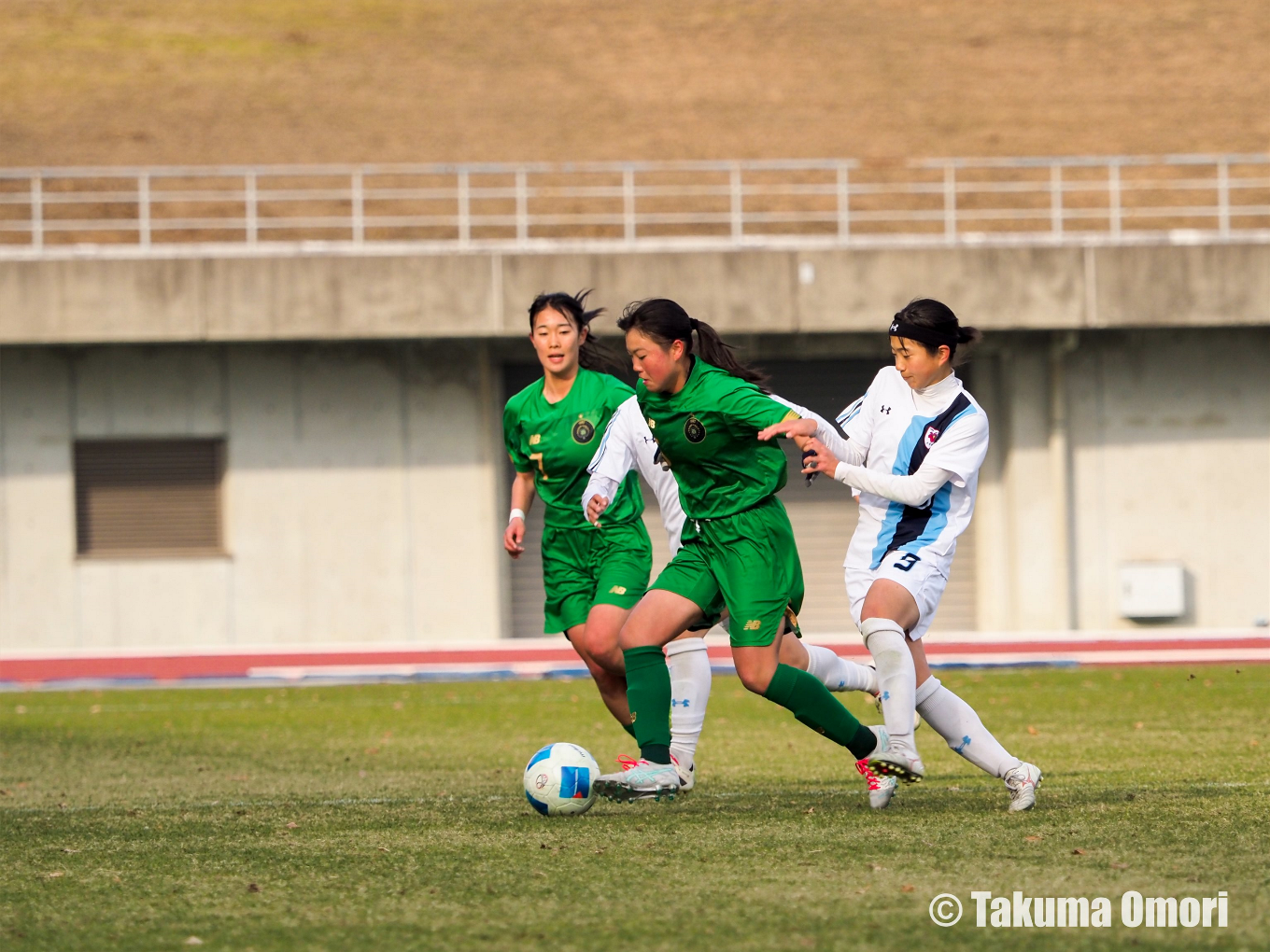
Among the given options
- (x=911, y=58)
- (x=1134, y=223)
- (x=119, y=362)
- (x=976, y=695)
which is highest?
(x=911, y=58)

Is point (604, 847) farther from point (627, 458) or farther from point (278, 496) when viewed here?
point (278, 496)

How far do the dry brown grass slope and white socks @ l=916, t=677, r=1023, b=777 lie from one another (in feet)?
97.9

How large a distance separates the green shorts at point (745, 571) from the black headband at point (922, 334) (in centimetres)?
78

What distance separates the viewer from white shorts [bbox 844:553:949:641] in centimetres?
615

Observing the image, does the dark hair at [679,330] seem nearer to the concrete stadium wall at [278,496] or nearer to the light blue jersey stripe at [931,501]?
the light blue jersey stripe at [931,501]

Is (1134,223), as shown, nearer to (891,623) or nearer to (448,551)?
(448,551)

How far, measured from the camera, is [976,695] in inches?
529

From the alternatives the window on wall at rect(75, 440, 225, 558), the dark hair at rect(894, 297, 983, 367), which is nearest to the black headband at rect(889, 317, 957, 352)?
the dark hair at rect(894, 297, 983, 367)

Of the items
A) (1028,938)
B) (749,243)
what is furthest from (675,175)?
(1028,938)

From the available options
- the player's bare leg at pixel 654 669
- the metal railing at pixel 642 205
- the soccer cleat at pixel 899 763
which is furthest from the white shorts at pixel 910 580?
the metal railing at pixel 642 205

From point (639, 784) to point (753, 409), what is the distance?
4.73 feet

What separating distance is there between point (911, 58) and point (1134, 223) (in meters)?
13.2

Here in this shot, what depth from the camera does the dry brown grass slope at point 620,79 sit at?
36.3 metres

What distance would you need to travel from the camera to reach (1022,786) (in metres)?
6.09
